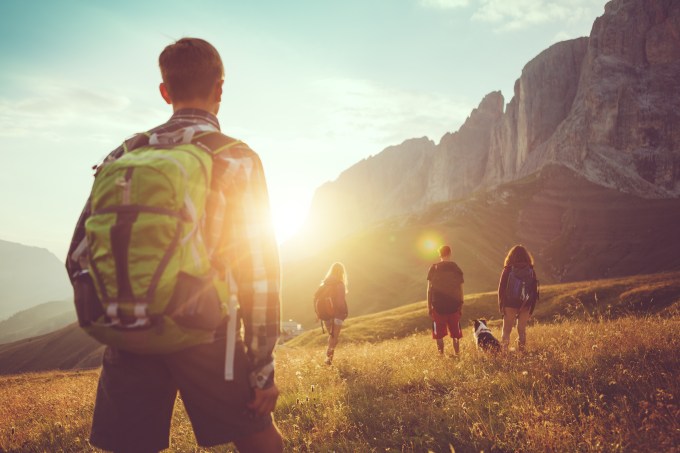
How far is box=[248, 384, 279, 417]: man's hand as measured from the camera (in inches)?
86.0

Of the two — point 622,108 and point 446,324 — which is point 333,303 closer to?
point 446,324

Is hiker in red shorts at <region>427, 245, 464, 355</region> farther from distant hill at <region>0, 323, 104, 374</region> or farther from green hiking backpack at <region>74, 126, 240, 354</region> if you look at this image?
distant hill at <region>0, 323, 104, 374</region>

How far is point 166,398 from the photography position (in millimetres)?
2398

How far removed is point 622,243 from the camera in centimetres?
11144

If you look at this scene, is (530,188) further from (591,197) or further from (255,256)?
(255,256)

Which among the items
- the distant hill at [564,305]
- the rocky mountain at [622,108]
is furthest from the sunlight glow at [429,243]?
the rocky mountain at [622,108]

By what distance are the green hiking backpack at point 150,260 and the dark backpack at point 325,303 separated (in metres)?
9.12

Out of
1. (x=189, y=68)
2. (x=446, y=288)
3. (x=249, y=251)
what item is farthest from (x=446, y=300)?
(x=189, y=68)

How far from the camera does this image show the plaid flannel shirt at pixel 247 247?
87.0 inches

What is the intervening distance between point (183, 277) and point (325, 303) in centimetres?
938

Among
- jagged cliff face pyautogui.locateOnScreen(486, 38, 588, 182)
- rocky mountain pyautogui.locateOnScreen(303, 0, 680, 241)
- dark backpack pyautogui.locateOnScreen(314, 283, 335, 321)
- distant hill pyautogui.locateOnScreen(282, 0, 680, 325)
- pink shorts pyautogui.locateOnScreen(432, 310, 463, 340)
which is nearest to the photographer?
pink shorts pyautogui.locateOnScreen(432, 310, 463, 340)

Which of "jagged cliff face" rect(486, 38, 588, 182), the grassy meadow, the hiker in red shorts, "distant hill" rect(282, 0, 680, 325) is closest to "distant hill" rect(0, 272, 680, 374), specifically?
the hiker in red shorts

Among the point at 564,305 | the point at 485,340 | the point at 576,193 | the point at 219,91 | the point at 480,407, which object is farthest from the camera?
the point at 576,193

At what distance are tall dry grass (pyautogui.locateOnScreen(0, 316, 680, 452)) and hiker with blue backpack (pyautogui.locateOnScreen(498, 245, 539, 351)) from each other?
6.48 ft
